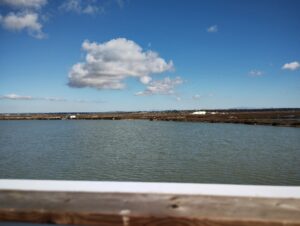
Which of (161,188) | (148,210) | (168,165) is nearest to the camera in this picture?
(148,210)

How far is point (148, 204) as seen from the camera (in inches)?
44.6

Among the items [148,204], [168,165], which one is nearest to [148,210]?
[148,204]

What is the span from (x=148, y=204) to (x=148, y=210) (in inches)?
2.2

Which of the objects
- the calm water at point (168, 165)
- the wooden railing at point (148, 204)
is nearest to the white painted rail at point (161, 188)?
the wooden railing at point (148, 204)

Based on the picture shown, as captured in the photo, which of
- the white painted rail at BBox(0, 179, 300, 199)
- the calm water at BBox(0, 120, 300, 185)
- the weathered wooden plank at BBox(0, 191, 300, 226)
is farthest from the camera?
the calm water at BBox(0, 120, 300, 185)

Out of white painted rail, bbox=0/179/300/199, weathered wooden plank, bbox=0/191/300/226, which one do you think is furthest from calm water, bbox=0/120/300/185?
weathered wooden plank, bbox=0/191/300/226

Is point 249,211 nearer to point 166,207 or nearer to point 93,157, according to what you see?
point 166,207

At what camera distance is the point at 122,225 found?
3.50ft

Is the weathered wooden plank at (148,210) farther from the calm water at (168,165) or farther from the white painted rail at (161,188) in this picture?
the calm water at (168,165)

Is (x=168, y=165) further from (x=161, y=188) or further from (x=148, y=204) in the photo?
(x=148, y=204)

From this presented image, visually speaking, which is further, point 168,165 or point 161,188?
point 168,165

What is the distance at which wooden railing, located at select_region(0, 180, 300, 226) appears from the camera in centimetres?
104

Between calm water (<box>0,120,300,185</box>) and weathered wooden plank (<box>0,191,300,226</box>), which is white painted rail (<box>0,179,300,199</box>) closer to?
weathered wooden plank (<box>0,191,300,226</box>)

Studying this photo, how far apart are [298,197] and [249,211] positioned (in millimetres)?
246
